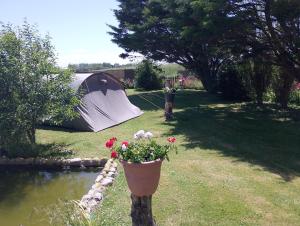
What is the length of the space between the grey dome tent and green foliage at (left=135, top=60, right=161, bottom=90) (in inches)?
419

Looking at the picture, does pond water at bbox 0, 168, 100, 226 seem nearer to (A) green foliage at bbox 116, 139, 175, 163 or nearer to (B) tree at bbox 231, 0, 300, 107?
(A) green foliage at bbox 116, 139, 175, 163

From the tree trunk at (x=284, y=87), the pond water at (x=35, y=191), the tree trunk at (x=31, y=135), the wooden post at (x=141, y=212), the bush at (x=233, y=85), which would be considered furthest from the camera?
the bush at (x=233, y=85)

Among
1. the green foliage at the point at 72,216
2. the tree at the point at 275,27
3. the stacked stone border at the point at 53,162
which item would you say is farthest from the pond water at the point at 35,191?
the tree at the point at 275,27

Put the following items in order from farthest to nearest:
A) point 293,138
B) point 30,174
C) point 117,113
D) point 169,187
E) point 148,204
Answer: point 117,113 → point 293,138 → point 30,174 → point 169,187 → point 148,204

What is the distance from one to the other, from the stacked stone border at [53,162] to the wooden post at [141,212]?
3733 mm

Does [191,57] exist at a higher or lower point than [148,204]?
higher

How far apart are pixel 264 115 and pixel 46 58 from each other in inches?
323

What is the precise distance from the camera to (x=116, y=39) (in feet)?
69.6

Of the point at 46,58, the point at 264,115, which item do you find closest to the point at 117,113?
the point at 46,58

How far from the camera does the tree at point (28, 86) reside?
26.9 ft

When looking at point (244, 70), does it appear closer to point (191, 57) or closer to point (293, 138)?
point (191, 57)

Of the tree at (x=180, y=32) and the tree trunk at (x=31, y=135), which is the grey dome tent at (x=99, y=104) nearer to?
the tree trunk at (x=31, y=135)

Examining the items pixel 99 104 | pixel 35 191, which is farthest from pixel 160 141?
pixel 35 191

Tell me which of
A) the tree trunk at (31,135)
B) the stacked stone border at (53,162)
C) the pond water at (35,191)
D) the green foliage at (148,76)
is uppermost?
the green foliage at (148,76)
